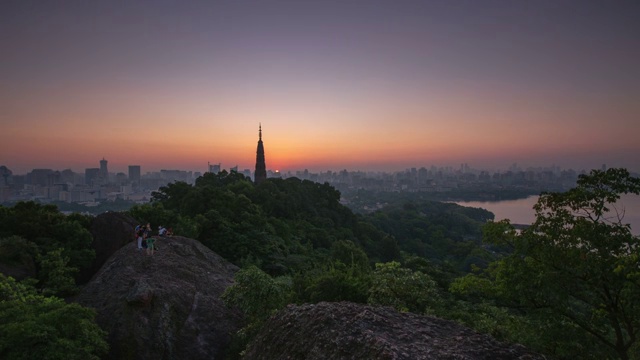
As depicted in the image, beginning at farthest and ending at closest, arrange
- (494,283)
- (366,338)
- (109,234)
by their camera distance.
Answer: (109,234)
(494,283)
(366,338)

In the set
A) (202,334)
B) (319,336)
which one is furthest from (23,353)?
(319,336)

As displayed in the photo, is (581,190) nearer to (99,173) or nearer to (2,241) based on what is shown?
(2,241)

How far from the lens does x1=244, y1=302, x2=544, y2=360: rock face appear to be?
5.47 meters

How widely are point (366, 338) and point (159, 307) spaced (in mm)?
8385

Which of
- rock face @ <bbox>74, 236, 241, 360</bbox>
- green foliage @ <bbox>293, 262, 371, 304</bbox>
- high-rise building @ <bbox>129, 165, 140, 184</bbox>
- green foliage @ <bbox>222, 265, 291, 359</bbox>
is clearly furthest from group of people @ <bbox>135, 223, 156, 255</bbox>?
high-rise building @ <bbox>129, 165, 140, 184</bbox>

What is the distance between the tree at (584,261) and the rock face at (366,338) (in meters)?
2.21

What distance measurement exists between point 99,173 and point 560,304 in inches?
5645

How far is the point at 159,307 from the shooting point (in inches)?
450

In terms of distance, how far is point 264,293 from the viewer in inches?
433

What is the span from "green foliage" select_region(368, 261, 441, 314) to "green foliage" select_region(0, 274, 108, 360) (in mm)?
7410

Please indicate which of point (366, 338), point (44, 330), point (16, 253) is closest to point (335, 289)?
point (366, 338)

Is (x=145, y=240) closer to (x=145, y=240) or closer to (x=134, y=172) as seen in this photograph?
(x=145, y=240)

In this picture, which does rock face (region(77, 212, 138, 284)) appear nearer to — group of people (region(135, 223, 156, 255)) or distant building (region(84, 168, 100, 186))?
group of people (region(135, 223, 156, 255))

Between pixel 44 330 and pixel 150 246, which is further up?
pixel 150 246
